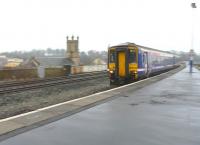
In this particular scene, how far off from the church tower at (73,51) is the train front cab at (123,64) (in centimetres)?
4343

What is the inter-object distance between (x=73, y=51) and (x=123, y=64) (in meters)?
48.5

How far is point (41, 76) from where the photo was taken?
36750 mm

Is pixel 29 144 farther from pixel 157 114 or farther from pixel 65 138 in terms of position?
pixel 157 114

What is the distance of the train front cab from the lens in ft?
78.6

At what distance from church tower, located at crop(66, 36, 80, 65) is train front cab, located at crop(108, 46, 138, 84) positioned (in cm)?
4343

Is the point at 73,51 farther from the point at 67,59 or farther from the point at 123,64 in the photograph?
the point at 123,64

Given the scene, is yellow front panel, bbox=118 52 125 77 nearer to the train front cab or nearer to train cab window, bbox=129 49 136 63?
the train front cab

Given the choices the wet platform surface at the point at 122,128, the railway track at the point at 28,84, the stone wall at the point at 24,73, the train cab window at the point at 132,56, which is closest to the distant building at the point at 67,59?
the stone wall at the point at 24,73

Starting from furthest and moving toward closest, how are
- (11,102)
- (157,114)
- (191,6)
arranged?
(191,6) → (11,102) → (157,114)

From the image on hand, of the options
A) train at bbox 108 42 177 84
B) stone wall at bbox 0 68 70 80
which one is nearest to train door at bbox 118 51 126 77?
train at bbox 108 42 177 84

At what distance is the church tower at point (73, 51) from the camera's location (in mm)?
69625

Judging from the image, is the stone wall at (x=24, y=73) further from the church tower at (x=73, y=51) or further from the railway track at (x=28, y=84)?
the church tower at (x=73, y=51)

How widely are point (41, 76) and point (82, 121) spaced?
2903 centimetres

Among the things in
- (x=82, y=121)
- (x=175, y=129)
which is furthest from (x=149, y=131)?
(x=82, y=121)
